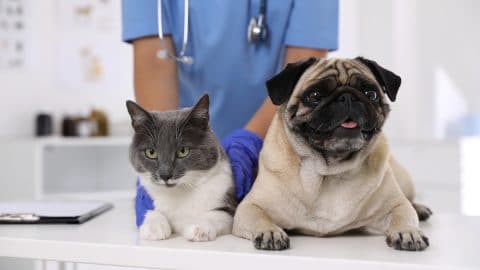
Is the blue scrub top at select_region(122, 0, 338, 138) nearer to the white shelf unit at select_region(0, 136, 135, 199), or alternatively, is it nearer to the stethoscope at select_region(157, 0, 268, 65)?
the stethoscope at select_region(157, 0, 268, 65)

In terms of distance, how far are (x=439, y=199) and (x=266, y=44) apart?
4.32 feet

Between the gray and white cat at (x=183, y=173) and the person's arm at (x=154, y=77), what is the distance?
247 millimetres

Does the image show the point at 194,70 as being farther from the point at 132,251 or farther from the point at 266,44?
the point at 132,251

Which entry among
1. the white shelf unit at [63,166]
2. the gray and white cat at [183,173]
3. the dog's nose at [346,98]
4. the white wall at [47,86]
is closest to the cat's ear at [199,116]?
the gray and white cat at [183,173]

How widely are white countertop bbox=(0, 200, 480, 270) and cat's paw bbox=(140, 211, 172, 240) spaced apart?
1 cm

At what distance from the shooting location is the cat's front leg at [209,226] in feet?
2.44

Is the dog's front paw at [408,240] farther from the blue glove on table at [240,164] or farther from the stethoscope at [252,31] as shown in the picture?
the stethoscope at [252,31]

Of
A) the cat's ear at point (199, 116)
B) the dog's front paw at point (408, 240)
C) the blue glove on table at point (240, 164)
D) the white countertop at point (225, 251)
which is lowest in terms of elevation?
the white countertop at point (225, 251)

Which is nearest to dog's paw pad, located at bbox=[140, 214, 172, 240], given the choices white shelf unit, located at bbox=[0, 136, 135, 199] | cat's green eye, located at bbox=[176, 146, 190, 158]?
cat's green eye, located at bbox=[176, 146, 190, 158]

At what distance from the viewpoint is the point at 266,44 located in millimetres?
1134

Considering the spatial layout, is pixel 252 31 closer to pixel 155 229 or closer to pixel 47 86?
pixel 155 229

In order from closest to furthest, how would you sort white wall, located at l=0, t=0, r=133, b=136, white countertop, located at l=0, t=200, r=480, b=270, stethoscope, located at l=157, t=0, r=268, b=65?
white countertop, located at l=0, t=200, r=480, b=270
stethoscope, located at l=157, t=0, r=268, b=65
white wall, located at l=0, t=0, r=133, b=136

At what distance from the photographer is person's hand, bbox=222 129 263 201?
0.88m

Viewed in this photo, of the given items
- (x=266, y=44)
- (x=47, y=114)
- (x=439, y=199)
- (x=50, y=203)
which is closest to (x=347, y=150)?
(x=266, y=44)
